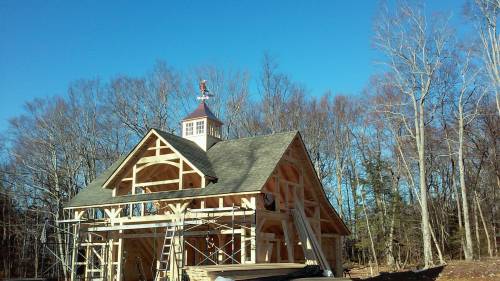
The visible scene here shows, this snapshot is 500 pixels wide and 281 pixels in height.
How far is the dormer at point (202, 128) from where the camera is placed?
2206 centimetres

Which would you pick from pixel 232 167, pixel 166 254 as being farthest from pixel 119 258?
pixel 232 167

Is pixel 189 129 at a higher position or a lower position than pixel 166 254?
higher

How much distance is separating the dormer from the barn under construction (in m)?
0.05

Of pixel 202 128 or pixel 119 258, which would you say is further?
pixel 202 128

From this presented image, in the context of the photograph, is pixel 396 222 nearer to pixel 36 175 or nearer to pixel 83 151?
pixel 83 151

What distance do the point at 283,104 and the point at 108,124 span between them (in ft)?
45.0

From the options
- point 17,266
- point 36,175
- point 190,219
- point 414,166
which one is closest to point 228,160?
point 190,219

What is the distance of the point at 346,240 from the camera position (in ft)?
133

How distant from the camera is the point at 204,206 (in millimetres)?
18172

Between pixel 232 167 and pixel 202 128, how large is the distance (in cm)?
440

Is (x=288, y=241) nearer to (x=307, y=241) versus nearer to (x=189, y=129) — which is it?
(x=307, y=241)

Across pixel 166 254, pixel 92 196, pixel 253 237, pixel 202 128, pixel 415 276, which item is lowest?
pixel 415 276

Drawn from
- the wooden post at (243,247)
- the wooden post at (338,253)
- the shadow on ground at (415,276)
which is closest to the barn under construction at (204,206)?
the wooden post at (243,247)

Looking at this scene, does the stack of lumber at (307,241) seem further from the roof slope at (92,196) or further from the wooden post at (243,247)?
the roof slope at (92,196)
